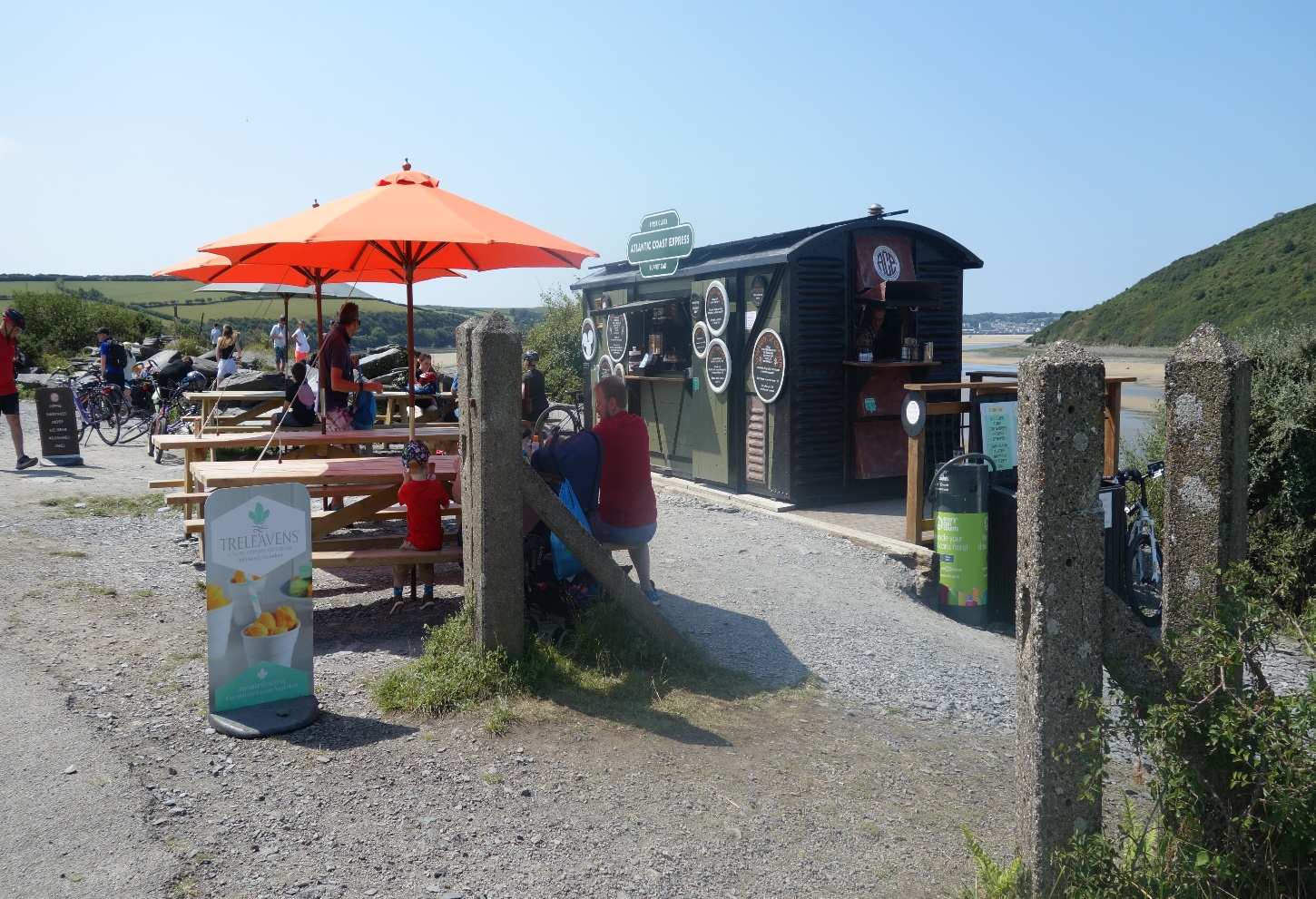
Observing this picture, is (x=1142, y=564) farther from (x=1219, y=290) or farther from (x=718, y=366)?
(x=1219, y=290)

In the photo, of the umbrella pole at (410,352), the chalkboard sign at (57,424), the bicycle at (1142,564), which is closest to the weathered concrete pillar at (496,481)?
the umbrella pole at (410,352)

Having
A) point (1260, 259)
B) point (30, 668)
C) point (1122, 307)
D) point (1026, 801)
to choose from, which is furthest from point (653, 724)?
point (1122, 307)

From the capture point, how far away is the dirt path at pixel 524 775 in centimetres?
369

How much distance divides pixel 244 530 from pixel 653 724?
2.17 metres

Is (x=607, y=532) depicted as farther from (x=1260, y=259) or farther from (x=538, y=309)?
(x=1260, y=259)

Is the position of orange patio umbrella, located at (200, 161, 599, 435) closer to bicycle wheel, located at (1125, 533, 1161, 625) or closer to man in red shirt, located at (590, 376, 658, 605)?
man in red shirt, located at (590, 376, 658, 605)

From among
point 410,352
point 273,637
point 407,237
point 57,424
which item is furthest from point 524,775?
point 57,424

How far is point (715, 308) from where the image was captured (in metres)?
11.5

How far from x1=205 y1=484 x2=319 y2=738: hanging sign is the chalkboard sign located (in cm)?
1069

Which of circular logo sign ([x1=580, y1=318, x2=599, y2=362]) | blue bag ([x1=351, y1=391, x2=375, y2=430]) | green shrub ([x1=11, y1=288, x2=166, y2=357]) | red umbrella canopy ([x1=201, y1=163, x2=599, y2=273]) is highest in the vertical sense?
green shrub ([x1=11, y1=288, x2=166, y2=357])

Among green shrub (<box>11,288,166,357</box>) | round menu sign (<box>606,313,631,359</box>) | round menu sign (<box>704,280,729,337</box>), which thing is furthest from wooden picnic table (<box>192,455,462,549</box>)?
green shrub (<box>11,288,166,357</box>)

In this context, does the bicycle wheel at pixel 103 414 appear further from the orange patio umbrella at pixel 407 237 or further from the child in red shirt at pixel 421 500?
the child in red shirt at pixel 421 500

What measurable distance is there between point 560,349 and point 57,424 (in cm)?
1173

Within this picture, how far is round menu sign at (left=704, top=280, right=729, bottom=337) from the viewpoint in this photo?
11367mm
